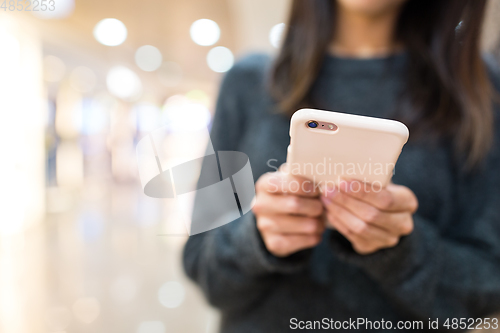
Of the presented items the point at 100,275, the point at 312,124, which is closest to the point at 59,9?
the point at 312,124

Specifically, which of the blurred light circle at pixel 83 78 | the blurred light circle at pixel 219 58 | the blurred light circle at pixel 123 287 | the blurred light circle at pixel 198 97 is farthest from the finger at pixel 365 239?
the blurred light circle at pixel 83 78

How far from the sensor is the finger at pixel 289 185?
20 centimetres

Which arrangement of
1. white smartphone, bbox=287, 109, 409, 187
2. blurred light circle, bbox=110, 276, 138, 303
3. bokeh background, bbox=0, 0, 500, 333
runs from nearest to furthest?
1. white smartphone, bbox=287, 109, 409, 187
2. bokeh background, bbox=0, 0, 500, 333
3. blurred light circle, bbox=110, 276, 138, 303

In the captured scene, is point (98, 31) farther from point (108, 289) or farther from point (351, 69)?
point (108, 289)

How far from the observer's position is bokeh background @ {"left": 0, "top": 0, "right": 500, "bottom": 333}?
0.25 m

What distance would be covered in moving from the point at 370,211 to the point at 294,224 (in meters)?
0.06

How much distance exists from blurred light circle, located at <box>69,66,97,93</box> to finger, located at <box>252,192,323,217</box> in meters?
0.88

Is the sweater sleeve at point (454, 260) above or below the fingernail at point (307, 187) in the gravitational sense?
below

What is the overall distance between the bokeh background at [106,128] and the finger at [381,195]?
121mm

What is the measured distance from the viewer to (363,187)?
0.18 metres

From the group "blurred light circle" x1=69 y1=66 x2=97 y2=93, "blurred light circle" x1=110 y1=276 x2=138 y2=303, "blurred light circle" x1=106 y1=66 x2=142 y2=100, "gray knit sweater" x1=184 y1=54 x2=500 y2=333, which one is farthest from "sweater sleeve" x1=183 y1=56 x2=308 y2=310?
"blurred light circle" x1=69 y1=66 x2=97 y2=93

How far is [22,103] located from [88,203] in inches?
80.6

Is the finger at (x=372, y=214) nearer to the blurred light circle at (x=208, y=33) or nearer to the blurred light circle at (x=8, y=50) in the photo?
the blurred light circle at (x=8, y=50)

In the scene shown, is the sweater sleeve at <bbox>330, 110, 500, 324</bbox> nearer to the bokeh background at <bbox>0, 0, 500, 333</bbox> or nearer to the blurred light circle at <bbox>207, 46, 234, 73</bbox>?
the bokeh background at <bbox>0, 0, 500, 333</bbox>
